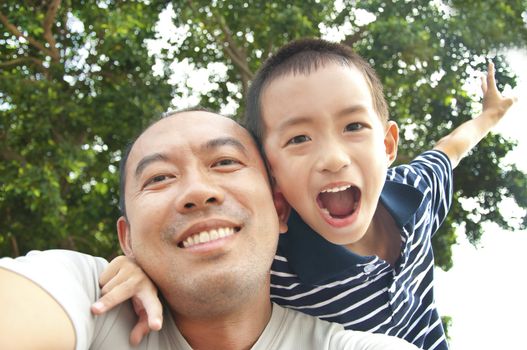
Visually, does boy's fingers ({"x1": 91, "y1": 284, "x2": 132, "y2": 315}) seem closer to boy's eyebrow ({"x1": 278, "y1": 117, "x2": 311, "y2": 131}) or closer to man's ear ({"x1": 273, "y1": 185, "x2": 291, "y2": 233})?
man's ear ({"x1": 273, "y1": 185, "x2": 291, "y2": 233})

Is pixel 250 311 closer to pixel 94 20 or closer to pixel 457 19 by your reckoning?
pixel 94 20

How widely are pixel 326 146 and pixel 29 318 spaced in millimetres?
1060

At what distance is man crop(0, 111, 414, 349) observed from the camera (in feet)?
5.15

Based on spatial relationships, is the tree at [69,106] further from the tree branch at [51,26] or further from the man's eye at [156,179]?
the man's eye at [156,179]

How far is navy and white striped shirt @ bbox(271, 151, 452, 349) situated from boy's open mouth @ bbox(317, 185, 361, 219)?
0.12 m

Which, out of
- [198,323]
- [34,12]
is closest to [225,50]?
[34,12]

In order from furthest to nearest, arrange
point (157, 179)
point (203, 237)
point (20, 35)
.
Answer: point (20, 35) < point (157, 179) < point (203, 237)

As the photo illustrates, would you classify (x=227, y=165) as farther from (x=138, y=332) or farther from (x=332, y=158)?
(x=138, y=332)

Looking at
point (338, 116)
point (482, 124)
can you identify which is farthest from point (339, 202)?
point (482, 124)

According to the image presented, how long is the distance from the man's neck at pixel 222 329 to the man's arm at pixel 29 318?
1.50ft

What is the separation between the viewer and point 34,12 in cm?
564

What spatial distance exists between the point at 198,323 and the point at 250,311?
17 cm

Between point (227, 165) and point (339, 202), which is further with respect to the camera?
point (339, 202)

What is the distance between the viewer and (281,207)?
6.70ft
